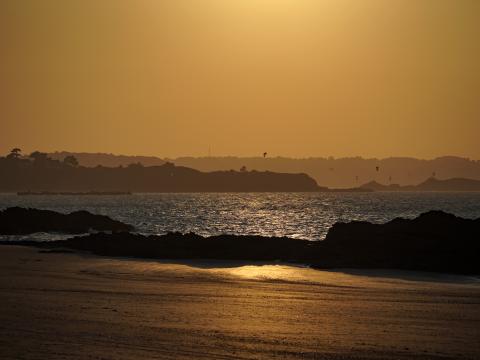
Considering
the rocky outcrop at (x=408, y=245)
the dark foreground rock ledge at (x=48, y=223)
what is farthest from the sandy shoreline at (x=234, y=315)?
the dark foreground rock ledge at (x=48, y=223)

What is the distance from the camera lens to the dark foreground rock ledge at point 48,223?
71.4m

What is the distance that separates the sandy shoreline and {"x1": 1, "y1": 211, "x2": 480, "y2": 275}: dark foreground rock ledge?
3.09 m

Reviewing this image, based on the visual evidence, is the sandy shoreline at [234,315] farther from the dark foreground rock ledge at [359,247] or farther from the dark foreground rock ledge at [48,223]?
the dark foreground rock ledge at [48,223]

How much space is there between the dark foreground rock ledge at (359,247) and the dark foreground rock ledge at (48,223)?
98.7ft

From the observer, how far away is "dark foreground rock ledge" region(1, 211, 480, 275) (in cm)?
3459

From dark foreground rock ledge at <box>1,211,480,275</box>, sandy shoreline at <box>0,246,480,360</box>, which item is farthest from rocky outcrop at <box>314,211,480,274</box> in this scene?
sandy shoreline at <box>0,246,480,360</box>

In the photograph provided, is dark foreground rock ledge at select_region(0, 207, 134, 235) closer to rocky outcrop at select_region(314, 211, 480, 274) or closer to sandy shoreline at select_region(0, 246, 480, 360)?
sandy shoreline at select_region(0, 246, 480, 360)

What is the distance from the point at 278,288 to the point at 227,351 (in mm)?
11134

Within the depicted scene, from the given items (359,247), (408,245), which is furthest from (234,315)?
(408,245)

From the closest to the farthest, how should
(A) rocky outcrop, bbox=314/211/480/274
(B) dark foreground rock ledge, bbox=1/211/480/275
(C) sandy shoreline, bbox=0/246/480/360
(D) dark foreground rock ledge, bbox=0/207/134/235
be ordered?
(C) sandy shoreline, bbox=0/246/480/360 → (A) rocky outcrop, bbox=314/211/480/274 → (B) dark foreground rock ledge, bbox=1/211/480/275 → (D) dark foreground rock ledge, bbox=0/207/134/235

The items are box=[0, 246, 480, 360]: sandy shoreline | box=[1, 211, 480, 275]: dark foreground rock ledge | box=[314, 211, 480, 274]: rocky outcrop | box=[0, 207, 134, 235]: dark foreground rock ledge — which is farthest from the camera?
box=[0, 207, 134, 235]: dark foreground rock ledge

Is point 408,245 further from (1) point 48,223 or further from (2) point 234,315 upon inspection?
(1) point 48,223

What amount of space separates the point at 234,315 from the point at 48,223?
61087 mm

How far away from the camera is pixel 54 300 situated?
22.0 m
